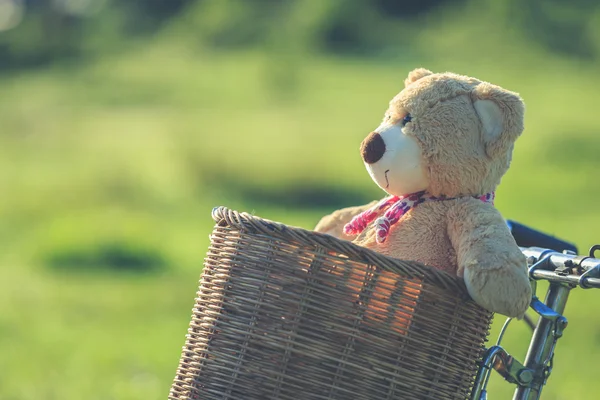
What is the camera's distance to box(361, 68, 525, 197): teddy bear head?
194cm

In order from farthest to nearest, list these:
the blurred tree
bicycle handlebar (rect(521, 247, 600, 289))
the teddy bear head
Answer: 1. the blurred tree
2. the teddy bear head
3. bicycle handlebar (rect(521, 247, 600, 289))

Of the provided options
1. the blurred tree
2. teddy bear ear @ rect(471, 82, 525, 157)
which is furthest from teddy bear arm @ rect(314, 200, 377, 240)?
the blurred tree

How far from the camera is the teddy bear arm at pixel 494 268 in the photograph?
5.62 ft

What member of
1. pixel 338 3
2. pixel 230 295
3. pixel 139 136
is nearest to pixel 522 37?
pixel 338 3

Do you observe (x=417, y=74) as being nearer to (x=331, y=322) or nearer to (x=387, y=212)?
(x=387, y=212)

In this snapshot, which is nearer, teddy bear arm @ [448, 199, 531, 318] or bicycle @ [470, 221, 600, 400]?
teddy bear arm @ [448, 199, 531, 318]

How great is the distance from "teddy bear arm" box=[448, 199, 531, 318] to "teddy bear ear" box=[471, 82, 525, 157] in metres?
0.17

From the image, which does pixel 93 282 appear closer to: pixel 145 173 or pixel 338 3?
pixel 145 173

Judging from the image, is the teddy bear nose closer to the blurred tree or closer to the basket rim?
the basket rim

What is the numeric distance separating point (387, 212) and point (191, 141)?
9.16 m

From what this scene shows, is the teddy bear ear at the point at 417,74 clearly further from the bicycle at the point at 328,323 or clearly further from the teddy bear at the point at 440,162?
Answer: the bicycle at the point at 328,323

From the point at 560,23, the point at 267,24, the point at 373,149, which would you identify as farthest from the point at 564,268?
the point at 267,24

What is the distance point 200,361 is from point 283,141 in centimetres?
916

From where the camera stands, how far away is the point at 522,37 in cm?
1308
